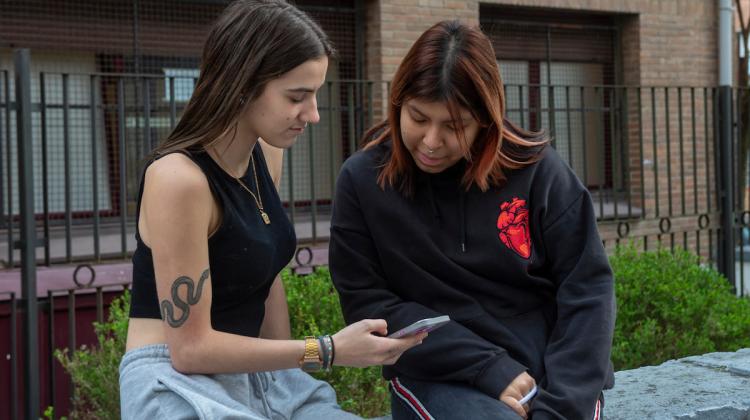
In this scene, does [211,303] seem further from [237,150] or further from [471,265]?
[471,265]

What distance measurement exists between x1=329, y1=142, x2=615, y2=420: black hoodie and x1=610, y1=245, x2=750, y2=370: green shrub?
6.66 feet

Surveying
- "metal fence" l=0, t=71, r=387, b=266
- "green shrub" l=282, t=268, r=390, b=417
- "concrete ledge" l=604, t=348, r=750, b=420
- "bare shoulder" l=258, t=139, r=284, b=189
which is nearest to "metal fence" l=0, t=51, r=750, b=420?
Result: "metal fence" l=0, t=71, r=387, b=266

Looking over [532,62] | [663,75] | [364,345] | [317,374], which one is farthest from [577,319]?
[663,75]

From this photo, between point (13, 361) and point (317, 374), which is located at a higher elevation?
point (317, 374)

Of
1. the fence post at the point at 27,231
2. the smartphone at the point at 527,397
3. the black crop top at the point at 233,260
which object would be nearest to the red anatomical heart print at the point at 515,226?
the smartphone at the point at 527,397

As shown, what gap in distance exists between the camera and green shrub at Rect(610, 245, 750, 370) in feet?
15.4

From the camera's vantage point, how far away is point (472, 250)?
2.59m

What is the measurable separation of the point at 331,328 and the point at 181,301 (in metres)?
2.16

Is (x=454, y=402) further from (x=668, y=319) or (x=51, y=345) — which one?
(x=51, y=345)

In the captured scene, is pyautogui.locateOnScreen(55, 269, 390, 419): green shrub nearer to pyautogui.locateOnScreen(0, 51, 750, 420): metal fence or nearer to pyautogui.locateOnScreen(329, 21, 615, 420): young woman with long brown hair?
pyautogui.locateOnScreen(0, 51, 750, 420): metal fence

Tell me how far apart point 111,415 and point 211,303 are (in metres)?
2.11

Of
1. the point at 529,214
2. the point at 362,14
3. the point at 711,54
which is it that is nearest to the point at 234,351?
the point at 529,214

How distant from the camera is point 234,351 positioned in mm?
2260

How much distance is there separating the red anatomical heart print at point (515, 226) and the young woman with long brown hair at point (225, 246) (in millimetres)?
398
